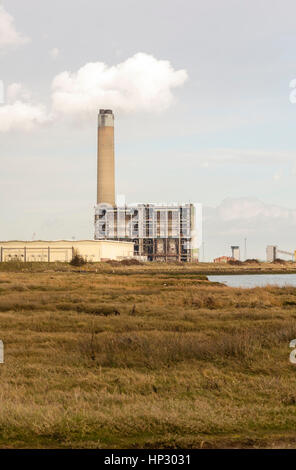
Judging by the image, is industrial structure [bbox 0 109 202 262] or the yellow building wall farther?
industrial structure [bbox 0 109 202 262]

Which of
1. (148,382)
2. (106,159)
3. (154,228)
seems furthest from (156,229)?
(148,382)

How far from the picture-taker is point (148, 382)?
11859mm

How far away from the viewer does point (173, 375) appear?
41.4ft

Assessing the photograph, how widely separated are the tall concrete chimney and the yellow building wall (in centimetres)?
1183

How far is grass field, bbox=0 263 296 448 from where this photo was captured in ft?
27.3

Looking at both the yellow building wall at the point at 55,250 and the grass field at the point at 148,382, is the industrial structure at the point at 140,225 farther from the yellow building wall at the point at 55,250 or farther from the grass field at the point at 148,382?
the grass field at the point at 148,382

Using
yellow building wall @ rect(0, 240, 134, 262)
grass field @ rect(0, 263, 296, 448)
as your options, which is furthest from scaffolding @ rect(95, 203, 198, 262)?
grass field @ rect(0, 263, 296, 448)

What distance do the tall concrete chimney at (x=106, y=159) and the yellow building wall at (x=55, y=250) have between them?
1183 centimetres

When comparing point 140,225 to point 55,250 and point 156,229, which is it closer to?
point 156,229

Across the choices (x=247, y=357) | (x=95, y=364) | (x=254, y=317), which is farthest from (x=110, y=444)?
(x=254, y=317)

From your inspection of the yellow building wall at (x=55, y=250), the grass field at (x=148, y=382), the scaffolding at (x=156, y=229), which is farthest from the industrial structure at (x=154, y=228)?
the grass field at (x=148, y=382)

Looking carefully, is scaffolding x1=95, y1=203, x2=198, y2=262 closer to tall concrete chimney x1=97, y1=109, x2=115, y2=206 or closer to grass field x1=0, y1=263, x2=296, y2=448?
tall concrete chimney x1=97, y1=109, x2=115, y2=206
